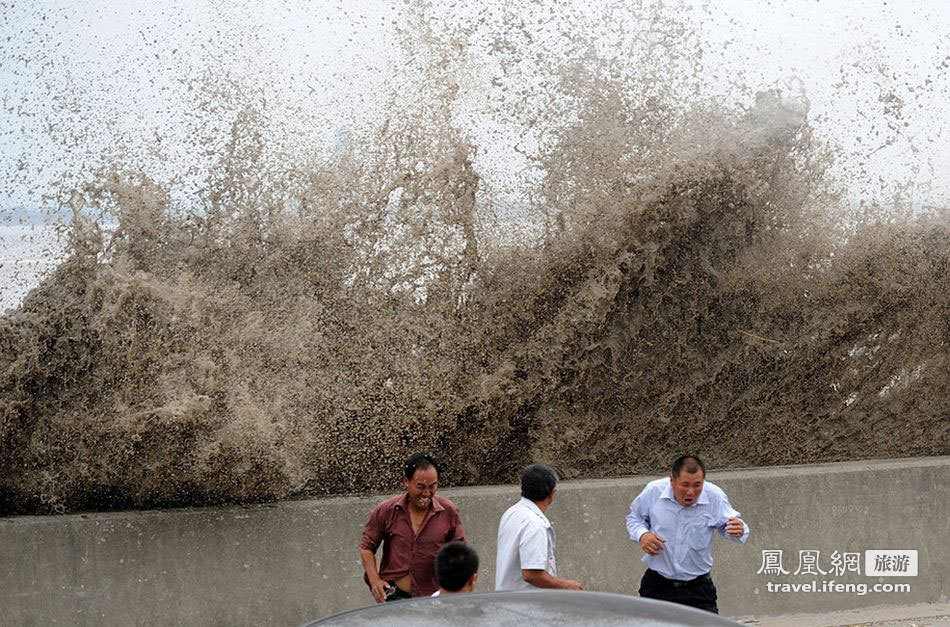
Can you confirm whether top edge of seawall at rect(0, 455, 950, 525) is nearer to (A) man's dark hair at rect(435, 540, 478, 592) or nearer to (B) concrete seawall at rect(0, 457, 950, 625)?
(B) concrete seawall at rect(0, 457, 950, 625)

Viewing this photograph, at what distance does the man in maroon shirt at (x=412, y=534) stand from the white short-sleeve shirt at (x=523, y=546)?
1.15 ft

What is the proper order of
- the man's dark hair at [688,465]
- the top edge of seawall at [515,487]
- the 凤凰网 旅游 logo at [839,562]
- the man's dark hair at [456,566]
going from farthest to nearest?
the 凤凰网 旅游 logo at [839,562], the top edge of seawall at [515,487], the man's dark hair at [688,465], the man's dark hair at [456,566]

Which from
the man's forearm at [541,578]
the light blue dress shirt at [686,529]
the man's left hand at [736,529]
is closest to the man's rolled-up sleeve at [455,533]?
the man's forearm at [541,578]

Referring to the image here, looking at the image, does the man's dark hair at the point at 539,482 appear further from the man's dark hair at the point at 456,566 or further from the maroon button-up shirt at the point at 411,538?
the man's dark hair at the point at 456,566

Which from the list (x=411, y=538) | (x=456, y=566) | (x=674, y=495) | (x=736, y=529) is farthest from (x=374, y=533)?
(x=736, y=529)

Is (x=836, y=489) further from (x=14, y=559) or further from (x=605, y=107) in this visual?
(x=14, y=559)

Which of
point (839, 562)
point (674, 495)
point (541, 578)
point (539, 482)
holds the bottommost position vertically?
point (839, 562)

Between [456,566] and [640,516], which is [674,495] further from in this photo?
[456,566]

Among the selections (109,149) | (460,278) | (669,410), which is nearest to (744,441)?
(669,410)

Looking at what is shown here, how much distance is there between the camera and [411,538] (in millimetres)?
5480

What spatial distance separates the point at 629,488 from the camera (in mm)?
7695

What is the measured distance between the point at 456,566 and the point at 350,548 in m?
2.79

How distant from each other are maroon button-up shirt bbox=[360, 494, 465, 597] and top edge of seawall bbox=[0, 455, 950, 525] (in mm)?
1614

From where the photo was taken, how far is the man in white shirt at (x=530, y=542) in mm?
4984
